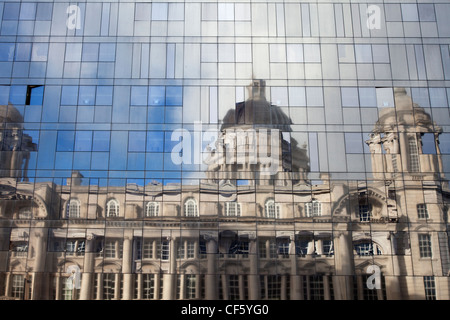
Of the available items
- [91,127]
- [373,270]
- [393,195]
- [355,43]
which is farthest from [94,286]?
[355,43]

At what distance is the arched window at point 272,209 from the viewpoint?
1025 inches

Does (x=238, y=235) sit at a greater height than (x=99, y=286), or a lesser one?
greater

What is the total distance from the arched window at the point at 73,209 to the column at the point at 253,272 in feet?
Answer: 35.5

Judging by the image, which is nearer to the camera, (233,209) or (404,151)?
(233,209)

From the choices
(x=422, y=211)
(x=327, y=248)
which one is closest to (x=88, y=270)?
(x=327, y=248)

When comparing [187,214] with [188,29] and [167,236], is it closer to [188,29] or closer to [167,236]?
[167,236]

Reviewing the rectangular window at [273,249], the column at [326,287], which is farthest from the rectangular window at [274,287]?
the column at [326,287]

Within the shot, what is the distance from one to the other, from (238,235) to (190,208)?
338 centimetres

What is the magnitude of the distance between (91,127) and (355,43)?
18.6 m

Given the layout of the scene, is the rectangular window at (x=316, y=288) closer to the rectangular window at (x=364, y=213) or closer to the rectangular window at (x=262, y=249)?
the rectangular window at (x=262, y=249)

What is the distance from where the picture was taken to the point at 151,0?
97.8ft

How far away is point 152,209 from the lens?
1027 inches

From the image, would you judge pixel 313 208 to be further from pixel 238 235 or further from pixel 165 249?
pixel 165 249

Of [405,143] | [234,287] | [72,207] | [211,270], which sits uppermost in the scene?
[405,143]
